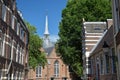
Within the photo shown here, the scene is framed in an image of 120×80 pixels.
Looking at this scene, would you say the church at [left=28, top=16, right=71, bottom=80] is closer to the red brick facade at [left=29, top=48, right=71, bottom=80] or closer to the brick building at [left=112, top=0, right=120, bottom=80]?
the red brick facade at [left=29, top=48, right=71, bottom=80]

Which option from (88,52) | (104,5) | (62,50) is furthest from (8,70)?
(104,5)

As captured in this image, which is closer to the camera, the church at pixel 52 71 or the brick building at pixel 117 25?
the brick building at pixel 117 25

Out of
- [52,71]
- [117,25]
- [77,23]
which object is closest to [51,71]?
[52,71]

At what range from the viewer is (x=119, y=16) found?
1542 cm

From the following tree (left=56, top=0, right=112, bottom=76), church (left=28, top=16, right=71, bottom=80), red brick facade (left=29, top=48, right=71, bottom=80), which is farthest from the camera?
red brick facade (left=29, top=48, right=71, bottom=80)

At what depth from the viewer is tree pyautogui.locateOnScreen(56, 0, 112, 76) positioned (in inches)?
1415

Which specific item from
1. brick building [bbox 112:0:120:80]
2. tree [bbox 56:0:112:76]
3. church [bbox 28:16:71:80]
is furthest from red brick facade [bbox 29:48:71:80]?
brick building [bbox 112:0:120:80]

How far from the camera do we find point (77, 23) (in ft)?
120

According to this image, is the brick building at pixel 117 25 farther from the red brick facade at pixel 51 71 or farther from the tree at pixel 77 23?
the red brick facade at pixel 51 71

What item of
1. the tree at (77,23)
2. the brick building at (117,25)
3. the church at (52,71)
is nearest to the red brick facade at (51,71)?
the church at (52,71)

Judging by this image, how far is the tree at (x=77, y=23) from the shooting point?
35.9 metres

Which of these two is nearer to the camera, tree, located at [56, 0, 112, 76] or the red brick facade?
tree, located at [56, 0, 112, 76]

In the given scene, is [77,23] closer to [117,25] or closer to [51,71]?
[117,25]

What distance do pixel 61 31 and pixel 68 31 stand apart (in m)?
1.96
